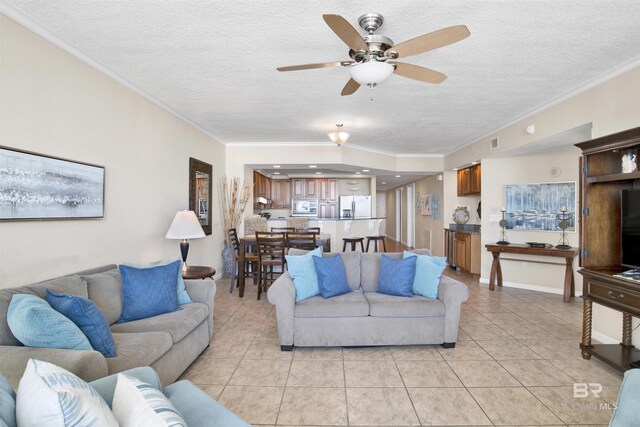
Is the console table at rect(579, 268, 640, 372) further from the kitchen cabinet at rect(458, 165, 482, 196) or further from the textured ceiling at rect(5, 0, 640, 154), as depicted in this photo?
the kitchen cabinet at rect(458, 165, 482, 196)

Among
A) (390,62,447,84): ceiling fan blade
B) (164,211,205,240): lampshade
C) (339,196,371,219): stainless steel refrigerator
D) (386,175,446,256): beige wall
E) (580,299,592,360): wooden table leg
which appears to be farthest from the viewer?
(339,196,371,219): stainless steel refrigerator

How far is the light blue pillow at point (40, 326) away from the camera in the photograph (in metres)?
1.73

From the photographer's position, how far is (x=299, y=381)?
261 centimetres

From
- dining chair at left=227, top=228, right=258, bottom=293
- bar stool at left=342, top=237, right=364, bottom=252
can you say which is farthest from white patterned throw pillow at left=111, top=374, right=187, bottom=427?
bar stool at left=342, top=237, right=364, bottom=252

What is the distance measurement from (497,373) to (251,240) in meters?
3.92

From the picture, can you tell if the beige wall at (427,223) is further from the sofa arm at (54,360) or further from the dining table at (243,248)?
the sofa arm at (54,360)

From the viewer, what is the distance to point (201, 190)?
540cm

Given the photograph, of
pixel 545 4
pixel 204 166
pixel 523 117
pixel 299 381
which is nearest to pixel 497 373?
pixel 299 381

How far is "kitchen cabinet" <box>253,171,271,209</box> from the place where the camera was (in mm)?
7695

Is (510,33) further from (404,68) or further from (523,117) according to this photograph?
(523,117)

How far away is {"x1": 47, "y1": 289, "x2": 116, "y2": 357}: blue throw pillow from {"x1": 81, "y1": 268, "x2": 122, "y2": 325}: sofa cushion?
1.64 ft

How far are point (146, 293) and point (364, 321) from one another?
75.1 inches

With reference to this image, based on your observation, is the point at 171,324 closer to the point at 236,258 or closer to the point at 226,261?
the point at 236,258

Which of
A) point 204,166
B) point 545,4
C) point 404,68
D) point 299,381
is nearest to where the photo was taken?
point 545,4
